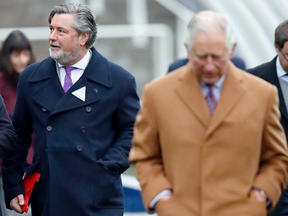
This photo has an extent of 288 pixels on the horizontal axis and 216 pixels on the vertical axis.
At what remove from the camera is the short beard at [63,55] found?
183 inches

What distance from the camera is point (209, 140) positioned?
3434mm

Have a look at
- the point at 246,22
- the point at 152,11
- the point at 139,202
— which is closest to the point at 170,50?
the point at 152,11

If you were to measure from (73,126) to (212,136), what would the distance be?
1376mm

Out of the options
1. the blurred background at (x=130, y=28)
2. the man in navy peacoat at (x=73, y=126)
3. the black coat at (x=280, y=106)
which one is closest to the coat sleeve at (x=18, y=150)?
the man in navy peacoat at (x=73, y=126)

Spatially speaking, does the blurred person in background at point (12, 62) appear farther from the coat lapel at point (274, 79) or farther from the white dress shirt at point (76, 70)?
the coat lapel at point (274, 79)

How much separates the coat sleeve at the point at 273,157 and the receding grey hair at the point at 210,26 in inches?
14.0

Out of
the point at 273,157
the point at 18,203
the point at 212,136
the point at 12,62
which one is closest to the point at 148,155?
the point at 212,136

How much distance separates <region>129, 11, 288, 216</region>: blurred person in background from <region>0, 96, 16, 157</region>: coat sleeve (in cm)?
131

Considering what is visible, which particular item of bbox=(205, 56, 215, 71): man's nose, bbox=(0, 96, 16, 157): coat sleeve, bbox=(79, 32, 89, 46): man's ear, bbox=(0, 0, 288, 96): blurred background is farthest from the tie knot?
bbox=(0, 0, 288, 96): blurred background

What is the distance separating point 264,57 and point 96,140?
552 cm

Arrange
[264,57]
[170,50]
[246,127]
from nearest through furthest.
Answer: [246,127] → [264,57] → [170,50]

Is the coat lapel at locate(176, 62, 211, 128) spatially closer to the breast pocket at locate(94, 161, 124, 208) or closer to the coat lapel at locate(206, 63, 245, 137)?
the coat lapel at locate(206, 63, 245, 137)

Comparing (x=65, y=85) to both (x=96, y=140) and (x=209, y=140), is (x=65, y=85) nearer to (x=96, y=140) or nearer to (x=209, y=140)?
(x=96, y=140)

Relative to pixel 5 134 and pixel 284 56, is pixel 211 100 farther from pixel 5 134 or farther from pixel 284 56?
pixel 5 134
